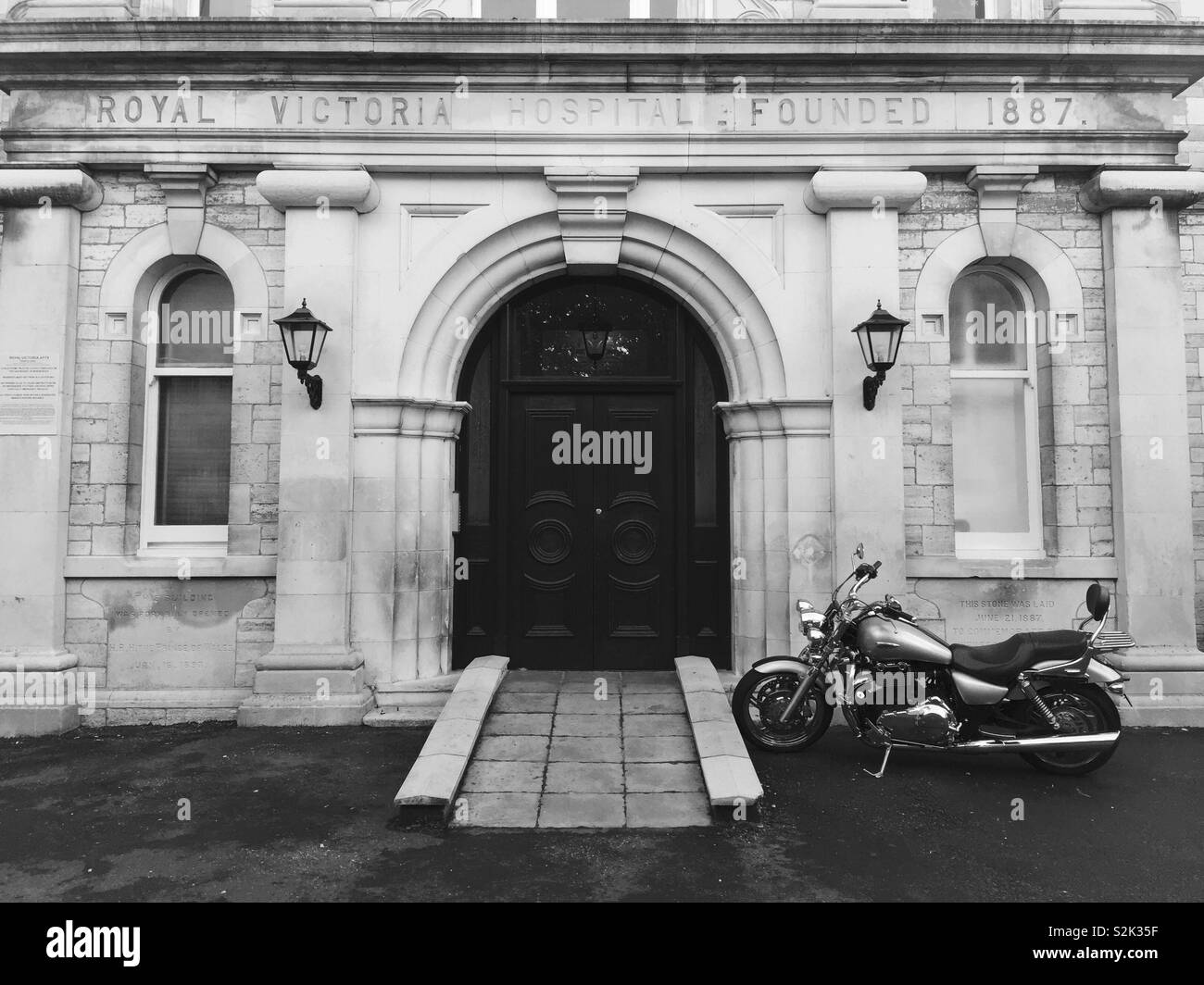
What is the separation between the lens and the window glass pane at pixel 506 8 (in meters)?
7.14

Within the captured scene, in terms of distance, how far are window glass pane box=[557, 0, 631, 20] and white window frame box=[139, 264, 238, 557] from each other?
12.9 feet

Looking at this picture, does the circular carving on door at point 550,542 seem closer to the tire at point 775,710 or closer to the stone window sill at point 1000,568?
the tire at point 775,710

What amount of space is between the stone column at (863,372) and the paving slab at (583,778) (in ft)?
8.69

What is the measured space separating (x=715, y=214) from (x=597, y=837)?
5.09 metres

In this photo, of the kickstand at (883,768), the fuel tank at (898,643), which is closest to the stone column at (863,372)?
the fuel tank at (898,643)

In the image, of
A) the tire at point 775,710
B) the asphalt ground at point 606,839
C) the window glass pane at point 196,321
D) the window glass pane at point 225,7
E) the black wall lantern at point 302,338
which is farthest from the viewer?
the window glass pane at point 225,7

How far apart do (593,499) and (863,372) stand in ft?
8.47

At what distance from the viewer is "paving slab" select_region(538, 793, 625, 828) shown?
435 centimetres

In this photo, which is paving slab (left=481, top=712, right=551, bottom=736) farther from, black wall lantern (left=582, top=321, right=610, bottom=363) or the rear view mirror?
the rear view mirror

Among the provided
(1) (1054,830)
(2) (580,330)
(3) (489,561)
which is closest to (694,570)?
(3) (489,561)

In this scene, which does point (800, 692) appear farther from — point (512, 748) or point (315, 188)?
point (315, 188)

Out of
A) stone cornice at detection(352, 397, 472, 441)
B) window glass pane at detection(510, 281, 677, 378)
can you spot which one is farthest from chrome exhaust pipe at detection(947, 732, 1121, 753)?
stone cornice at detection(352, 397, 472, 441)

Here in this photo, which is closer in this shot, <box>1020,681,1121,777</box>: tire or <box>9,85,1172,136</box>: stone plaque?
<box>1020,681,1121,777</box>: tire

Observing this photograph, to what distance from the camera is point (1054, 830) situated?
14.2ft
